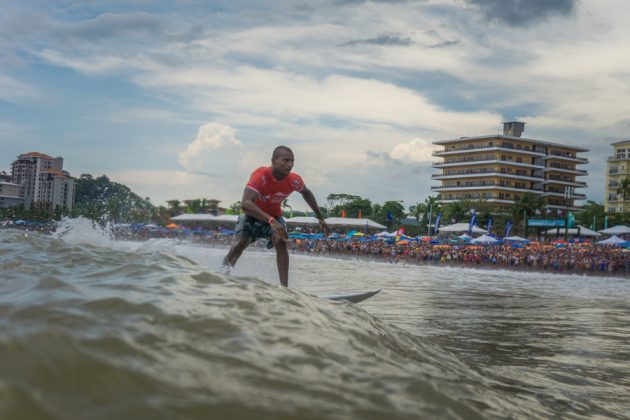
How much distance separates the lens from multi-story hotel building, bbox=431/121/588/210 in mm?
98688

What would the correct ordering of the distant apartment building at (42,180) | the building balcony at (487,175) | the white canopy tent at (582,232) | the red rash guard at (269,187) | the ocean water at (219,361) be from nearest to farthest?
the ocean water at (219,361) → the red rash guard at (269,187) → the white canopy tent at (582,232) → the building balcony at (487,175) → the distant apartment building at (42,180)

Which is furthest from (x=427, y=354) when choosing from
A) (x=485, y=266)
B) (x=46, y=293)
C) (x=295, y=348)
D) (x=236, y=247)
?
(x=485, y=266)

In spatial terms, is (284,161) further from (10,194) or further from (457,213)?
(10,194)

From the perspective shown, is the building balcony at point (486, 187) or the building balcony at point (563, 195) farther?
the building balcony at point (563, 195)

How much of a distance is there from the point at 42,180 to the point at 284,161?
16104 centimetres

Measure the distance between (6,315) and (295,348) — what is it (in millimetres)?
1083

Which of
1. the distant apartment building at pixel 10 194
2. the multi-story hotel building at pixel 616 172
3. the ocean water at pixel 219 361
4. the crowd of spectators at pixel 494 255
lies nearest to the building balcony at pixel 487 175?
the multi-story hotel building at pixel 616 172

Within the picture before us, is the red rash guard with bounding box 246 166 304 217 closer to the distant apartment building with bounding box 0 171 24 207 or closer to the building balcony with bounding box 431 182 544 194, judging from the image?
the building balcony with bounding box 431 182 544 194

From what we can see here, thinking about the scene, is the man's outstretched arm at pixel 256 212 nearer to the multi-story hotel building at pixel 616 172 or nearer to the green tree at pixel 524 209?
the green tree at pixel 524 209

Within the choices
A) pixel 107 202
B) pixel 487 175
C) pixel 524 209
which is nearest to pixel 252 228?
pixel 524 209

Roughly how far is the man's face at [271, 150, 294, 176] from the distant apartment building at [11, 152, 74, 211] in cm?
14781

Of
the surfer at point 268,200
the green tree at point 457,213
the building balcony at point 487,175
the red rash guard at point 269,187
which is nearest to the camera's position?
the surfer at point 268,200

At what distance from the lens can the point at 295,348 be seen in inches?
85.7

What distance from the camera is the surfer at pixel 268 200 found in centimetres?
599
